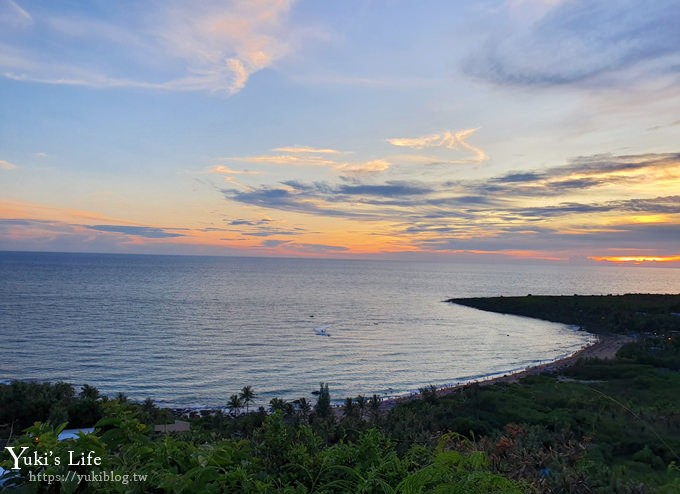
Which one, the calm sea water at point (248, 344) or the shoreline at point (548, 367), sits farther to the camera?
the calm sea water at point (248, 344)

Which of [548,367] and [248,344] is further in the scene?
[248,344]

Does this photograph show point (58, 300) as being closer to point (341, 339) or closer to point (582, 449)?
point (341, 339)

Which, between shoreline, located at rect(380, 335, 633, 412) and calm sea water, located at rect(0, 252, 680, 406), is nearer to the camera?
shoreline, located at rect(380, 335, 633, 412)

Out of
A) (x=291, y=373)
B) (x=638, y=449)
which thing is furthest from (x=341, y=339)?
(x=638, y=449)

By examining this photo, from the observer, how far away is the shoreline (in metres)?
46.7

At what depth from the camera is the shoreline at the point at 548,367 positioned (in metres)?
46.7

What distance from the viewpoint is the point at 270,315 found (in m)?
108

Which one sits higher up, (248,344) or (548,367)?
(548,367)

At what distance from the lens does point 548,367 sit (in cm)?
6300

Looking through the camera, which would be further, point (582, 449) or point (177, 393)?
point (177, 393)

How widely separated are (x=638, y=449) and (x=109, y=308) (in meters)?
108

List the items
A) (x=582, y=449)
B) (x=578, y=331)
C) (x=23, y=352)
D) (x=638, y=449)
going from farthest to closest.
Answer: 1. (x=578, y=331)
2. (x=23, y=352)
3. (x=638, y=449)
4. (x=582, y=449)

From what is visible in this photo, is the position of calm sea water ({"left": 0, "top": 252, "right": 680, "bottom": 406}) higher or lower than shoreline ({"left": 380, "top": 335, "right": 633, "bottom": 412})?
lower

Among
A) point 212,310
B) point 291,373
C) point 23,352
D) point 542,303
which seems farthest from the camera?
point 542,303
